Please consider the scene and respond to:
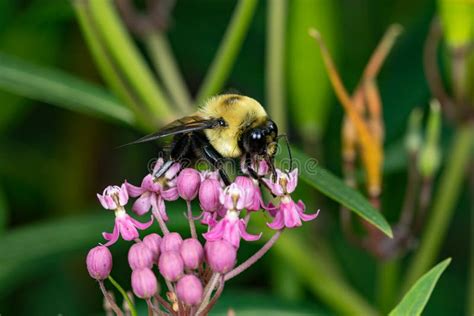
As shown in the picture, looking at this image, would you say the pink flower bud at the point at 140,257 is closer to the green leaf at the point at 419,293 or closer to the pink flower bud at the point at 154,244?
the pink flower bud at the point at 154,244

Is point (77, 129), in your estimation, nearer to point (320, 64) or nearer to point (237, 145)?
point (320, 64)

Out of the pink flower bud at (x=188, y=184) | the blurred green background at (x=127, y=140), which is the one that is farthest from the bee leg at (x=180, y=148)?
the blurred green background at (x=127, y=140)

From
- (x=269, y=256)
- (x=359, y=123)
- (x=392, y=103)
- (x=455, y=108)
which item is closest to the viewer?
(x=359, y=123)

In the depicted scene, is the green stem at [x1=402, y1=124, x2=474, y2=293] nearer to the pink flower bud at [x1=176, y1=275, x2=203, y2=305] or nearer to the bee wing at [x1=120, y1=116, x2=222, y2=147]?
the bee wing at [x1=120, y1=116, x2=222, y2=147]

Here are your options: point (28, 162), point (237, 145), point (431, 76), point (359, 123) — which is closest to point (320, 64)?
point (431, 76)

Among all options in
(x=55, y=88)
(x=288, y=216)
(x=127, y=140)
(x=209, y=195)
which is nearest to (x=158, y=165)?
(x=209, y=195)

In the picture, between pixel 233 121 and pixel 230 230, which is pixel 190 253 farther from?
pixel 233 121
